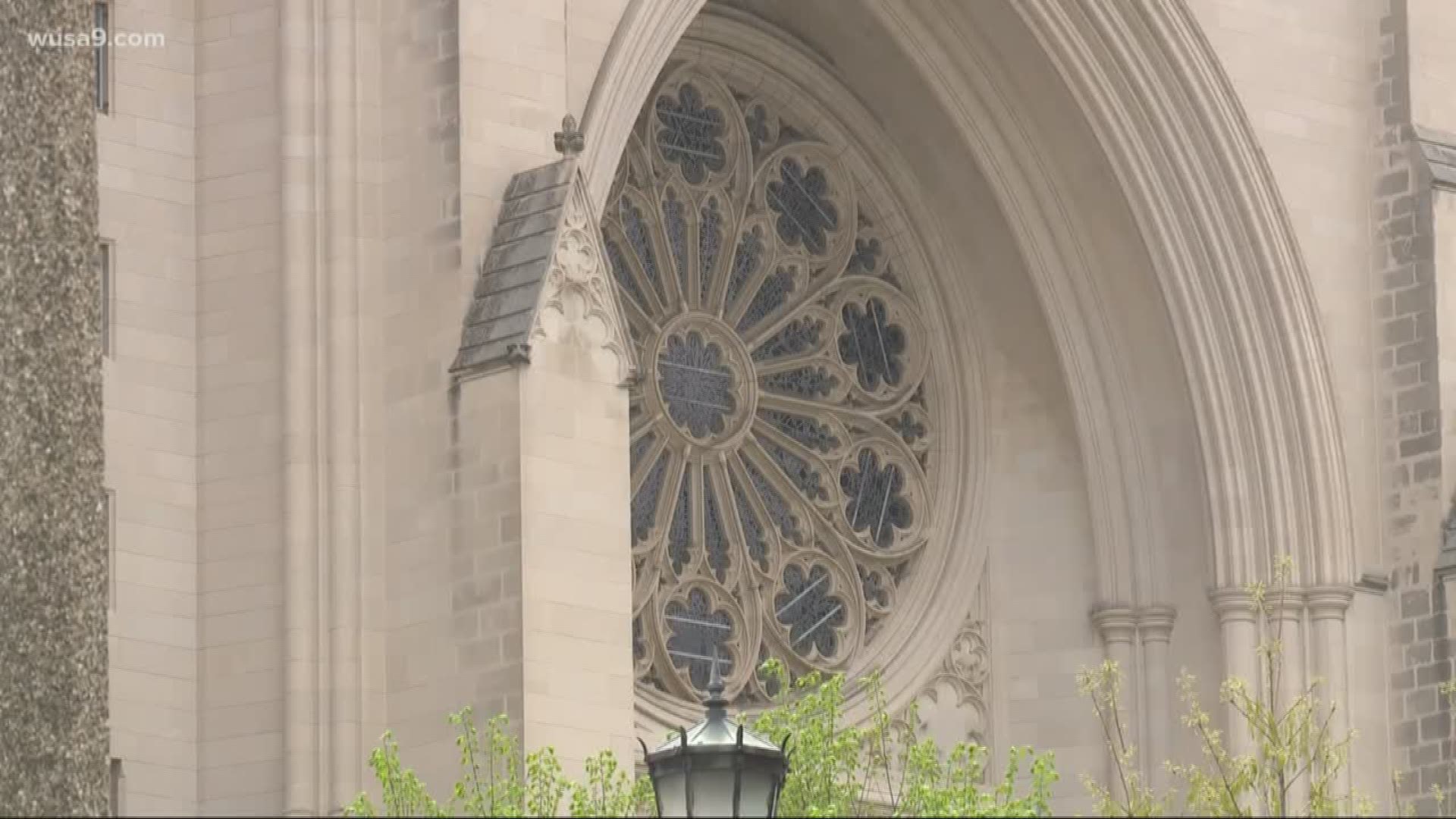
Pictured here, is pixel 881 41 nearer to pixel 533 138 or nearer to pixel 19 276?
pixel 533 138

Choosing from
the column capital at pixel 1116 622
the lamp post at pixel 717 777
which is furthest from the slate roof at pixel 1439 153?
the lamp post at pixel 717 777

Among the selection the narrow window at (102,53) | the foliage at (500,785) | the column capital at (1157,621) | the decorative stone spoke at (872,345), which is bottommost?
the foliage at (500,785)

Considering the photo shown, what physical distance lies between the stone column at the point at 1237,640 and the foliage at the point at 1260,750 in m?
0.04

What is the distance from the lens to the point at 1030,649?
107 feet

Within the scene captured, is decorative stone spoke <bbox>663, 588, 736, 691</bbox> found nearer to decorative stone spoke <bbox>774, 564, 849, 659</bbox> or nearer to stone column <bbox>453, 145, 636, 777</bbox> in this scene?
decorative stone spoke <bbox>774, 564, 849, 659</bbox>

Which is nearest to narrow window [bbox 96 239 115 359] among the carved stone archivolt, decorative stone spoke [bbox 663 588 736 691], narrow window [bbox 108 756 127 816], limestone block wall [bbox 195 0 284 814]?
limestone block wall [bbox 195 0 284 814]

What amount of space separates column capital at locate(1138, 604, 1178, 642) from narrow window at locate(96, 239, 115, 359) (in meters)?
8.93

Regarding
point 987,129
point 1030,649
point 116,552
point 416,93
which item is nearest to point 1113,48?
point 987,129

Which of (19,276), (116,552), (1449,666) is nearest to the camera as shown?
(19,276)

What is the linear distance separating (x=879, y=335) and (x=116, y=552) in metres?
8.28

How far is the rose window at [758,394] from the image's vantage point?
31078 mm

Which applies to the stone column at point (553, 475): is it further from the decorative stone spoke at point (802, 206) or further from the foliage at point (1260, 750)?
the decorative stone spoke at point (802, 206)

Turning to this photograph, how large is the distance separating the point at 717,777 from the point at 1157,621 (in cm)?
1414

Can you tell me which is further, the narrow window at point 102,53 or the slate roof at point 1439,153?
the slate roof at point 1439,153
